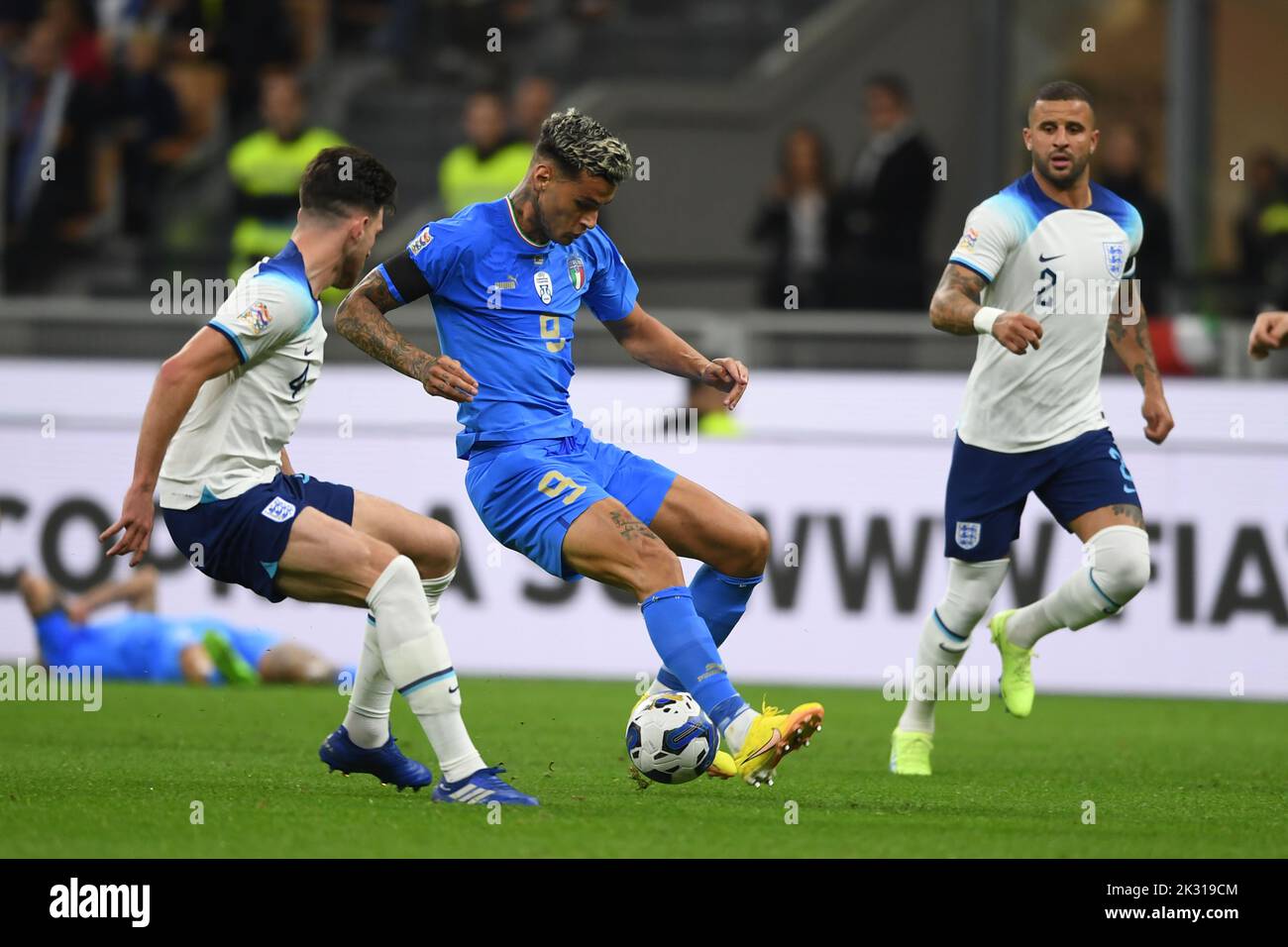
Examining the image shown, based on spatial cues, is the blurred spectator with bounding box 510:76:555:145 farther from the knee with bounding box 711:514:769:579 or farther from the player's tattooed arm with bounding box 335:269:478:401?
the knee with bounding box 711:514:769:579

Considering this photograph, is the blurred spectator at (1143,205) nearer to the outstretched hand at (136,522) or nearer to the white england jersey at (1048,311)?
the white england jersey at (1048,311)

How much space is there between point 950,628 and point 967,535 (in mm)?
373

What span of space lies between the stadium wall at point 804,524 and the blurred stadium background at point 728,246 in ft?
0.06

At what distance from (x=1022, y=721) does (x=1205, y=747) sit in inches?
51.7

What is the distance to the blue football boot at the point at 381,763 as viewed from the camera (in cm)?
722

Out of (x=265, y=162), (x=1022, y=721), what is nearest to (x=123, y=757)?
(x=1022, y=721)

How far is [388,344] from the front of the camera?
22.9 ft

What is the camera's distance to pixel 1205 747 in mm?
9484

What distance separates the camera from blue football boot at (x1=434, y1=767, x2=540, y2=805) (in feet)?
21.4

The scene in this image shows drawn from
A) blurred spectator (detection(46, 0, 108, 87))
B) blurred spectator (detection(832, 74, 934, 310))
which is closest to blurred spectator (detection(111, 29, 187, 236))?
blurred spectator (detection(46, 0, 108, 87))

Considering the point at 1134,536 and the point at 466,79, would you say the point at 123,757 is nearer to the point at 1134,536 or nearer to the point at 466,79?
the point at 1134,536

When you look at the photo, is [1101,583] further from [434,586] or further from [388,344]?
[388,344]

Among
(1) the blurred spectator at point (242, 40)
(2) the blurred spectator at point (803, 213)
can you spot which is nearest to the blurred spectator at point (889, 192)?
(2) the blurred spectator at point (803, 213)

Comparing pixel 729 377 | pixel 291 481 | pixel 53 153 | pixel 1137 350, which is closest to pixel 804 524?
pixel 1137 350
